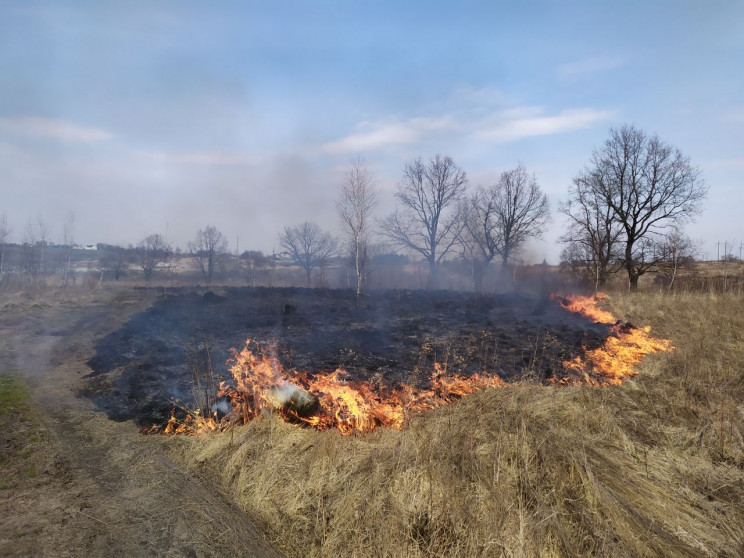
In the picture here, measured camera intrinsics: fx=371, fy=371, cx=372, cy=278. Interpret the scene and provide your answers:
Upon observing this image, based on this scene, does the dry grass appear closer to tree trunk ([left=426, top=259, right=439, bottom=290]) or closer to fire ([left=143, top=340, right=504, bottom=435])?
fire ([left=143, top=340, right=504, bottom=435])

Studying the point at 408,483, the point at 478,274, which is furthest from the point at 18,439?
the point at 478,274

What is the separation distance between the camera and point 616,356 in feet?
30.3

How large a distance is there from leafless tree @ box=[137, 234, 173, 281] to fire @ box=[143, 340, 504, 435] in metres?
29.6

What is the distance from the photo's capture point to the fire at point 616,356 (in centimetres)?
780

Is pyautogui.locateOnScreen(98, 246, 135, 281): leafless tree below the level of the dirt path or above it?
above

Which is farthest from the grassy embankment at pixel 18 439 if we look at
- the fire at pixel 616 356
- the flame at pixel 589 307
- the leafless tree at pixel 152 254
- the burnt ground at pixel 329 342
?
the leafless tree at pixel 152 254

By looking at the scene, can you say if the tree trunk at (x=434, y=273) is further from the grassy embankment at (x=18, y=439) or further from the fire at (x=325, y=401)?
the grassy embankment at (x=18, y=439)

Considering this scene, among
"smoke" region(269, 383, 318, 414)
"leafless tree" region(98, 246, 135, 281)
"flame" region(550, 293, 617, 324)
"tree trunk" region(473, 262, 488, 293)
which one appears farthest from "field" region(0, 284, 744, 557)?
"leafless tree" region(98, 246, 135, 281)

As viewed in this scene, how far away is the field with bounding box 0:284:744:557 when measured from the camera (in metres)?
3.18

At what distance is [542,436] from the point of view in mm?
4352

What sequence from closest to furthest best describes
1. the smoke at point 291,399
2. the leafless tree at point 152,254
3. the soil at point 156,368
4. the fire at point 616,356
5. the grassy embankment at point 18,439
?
1. the soil at point 156,368
2. the grassy embankment at point 18,439
3. the smoke at point 291,399
4. the fire at point 616,356
5. the leafless tree at point 152,254

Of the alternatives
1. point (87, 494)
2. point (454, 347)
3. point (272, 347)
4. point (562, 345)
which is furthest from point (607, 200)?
point (87, 494)

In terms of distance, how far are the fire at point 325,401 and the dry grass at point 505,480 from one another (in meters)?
0.46

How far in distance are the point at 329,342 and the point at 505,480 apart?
8183mm
